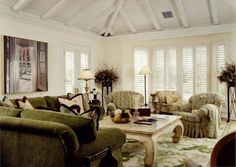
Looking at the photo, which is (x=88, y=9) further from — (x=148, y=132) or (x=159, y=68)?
(x=148, y=132)

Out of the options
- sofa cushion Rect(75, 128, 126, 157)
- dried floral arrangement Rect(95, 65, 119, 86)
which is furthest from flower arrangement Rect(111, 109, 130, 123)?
dried floral arrangement Rect(95, 65, 119, 86)

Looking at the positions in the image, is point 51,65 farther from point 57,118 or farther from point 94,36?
point 57,118

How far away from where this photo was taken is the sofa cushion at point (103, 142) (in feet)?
8.22

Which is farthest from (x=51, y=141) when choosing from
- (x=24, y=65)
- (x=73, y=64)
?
(x=73, y=64)

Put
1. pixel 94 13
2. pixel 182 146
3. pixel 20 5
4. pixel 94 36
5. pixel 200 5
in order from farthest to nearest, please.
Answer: pixel 94 36 < pixel 94 13 < pixel 200 5 < pixel 20 5 < pixel 182 146

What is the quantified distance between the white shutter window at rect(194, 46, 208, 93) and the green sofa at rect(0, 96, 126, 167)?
5557mm

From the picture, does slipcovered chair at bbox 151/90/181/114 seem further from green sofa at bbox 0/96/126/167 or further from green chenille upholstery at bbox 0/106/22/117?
green chenille upholstery at bbox 0/106/22/117

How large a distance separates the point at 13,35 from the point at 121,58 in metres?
3.71

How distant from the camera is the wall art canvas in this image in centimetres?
543

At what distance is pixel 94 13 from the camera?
278 inches

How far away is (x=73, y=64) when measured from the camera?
7.39 m

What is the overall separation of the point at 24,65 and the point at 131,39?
3940mm

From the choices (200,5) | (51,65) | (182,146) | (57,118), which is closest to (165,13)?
(200,5)

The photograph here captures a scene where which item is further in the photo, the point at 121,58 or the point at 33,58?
the point at 121,58
